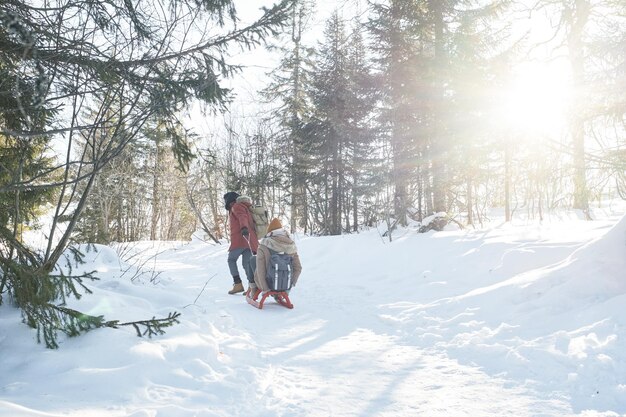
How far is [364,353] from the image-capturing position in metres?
4.16

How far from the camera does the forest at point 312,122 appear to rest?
10.6 feet

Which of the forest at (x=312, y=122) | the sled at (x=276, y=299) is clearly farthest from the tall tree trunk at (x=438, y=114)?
the sled at (x=276, y=299)

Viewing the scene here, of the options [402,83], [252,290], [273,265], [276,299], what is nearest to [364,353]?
[273,265]

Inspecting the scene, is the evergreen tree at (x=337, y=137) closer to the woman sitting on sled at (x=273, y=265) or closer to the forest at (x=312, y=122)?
the forest at (x=312, y=122)

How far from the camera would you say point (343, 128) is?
836 inches

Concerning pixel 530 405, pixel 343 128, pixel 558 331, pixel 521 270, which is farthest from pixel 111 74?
pixel 343 128

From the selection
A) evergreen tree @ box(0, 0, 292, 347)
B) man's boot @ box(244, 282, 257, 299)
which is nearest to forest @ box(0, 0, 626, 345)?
evergreen tree @ box(0, 0, 292, 347)

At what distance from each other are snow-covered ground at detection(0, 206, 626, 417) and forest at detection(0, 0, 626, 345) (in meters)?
0.46

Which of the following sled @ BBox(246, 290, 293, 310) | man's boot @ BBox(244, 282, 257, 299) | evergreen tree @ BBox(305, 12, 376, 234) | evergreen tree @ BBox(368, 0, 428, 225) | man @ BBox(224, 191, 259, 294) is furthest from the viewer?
evergreen tree @ BBox(305, 12, 376, 234)

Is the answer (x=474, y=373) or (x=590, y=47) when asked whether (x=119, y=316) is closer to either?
(x=474, y=373)

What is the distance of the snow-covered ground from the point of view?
279 cm

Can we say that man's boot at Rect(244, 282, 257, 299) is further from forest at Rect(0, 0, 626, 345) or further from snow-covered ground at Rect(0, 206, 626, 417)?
forest at Rect(0, 0, 626, 345)

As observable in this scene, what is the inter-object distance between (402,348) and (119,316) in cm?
300

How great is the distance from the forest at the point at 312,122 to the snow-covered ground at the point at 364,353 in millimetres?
464
